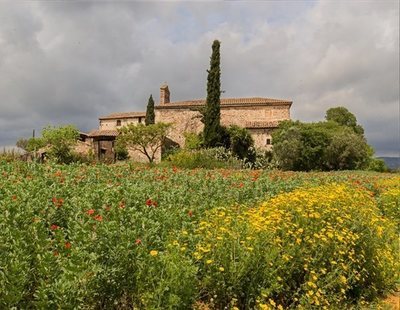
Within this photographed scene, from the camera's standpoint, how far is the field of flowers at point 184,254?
11.2ft

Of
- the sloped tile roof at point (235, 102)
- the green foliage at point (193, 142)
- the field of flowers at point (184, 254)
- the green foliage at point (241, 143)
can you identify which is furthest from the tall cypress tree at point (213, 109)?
the field of flowers at point (184, 254)

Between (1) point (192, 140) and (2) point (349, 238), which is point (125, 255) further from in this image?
(1) point (192, 140)

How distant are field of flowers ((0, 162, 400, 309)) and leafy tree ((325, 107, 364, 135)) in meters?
55.1

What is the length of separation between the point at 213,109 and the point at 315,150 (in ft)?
35.1

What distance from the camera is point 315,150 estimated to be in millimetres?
38781

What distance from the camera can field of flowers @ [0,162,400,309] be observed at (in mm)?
3426

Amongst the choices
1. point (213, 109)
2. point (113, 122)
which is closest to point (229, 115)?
point (213, 109)

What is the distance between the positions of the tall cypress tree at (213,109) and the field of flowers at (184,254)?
3037cm

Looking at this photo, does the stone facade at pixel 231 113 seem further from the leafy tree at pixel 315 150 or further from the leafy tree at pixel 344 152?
the leafy tree at pixel 344 152

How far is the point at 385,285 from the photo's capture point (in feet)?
20.8

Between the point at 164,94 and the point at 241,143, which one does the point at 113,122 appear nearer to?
the point at 164,94

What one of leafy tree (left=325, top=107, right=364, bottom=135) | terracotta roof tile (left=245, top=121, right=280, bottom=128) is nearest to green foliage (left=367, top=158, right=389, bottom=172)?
leafy tree (left=325, top=107, right=364, bottom=135)

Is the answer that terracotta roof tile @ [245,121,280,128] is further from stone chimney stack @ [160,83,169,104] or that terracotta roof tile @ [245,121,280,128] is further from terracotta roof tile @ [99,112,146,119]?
terracotta roof tile @ [99,112,146,119]

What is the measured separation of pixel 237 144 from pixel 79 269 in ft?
123
